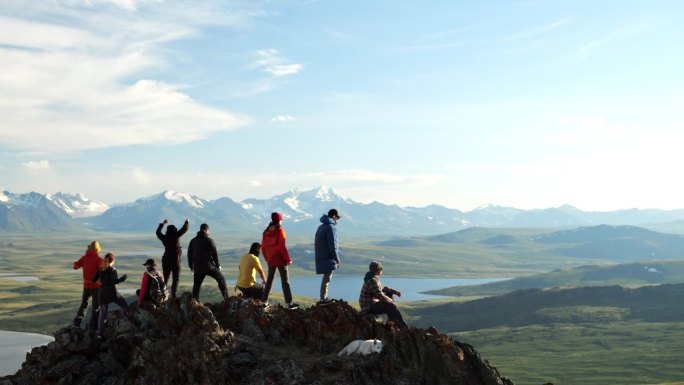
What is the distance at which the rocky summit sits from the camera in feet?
82.1

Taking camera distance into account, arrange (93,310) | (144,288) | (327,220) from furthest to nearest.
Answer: (93,310) → (144,288) → (327,220)

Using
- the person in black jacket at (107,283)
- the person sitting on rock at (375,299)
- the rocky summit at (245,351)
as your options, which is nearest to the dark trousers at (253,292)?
the rocky summit at (245,351)

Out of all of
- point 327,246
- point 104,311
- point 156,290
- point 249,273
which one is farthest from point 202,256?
point 327,246

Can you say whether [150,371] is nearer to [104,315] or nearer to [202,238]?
[104,315]

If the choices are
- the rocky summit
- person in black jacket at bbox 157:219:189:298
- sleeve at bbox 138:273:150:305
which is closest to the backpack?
sleeve at bbox 138:273:150:305

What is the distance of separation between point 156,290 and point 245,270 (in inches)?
169

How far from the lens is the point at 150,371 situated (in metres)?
27.4

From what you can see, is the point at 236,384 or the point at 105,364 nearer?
the point at 236,384

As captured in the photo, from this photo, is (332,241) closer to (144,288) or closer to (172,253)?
(172,253)

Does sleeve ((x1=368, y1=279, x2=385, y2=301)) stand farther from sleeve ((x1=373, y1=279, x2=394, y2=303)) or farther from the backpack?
the backpack

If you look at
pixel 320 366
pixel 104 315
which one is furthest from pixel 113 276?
pixel 320 366

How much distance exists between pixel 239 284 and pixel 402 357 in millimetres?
10383

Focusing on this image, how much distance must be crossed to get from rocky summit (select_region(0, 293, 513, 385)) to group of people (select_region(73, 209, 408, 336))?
2.74ft

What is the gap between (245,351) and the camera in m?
27.0
